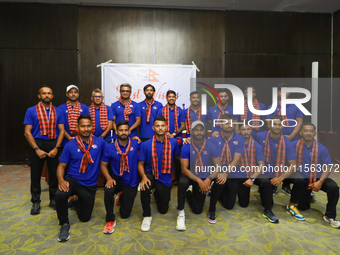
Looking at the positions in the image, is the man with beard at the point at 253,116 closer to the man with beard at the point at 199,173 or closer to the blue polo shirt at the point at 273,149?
the blue polo shirt at the point at 273,149

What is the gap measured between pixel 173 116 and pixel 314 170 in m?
1.97

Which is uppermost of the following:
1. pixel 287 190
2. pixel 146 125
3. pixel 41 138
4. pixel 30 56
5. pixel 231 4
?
pixel 231 4

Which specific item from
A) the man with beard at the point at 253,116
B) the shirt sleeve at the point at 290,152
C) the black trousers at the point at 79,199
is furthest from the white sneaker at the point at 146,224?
the man with beard at the point at 253,116

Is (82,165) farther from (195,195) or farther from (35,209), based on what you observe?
(195,195)

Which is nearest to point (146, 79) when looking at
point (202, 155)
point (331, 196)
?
point (202, 155)

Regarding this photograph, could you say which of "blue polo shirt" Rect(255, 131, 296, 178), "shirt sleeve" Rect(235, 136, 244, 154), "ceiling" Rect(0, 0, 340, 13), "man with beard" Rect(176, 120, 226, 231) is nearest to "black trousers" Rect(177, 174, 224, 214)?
"man with beard" Rect(176, 120, 226, 231)

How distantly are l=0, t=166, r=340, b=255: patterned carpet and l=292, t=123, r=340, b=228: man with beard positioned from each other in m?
0.15

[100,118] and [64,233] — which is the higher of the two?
[100,118]

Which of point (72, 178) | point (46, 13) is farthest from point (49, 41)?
point (72, 178)

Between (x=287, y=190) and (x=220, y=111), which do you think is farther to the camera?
(x=220, y=111)

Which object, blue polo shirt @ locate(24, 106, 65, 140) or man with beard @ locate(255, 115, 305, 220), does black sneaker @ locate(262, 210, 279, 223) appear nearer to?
man with beard @ locate(255, 115, 305, 220)

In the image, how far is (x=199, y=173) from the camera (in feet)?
8.71

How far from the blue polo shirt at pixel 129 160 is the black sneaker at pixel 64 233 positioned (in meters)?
0.68

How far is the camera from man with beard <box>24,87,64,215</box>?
8.85 ft
